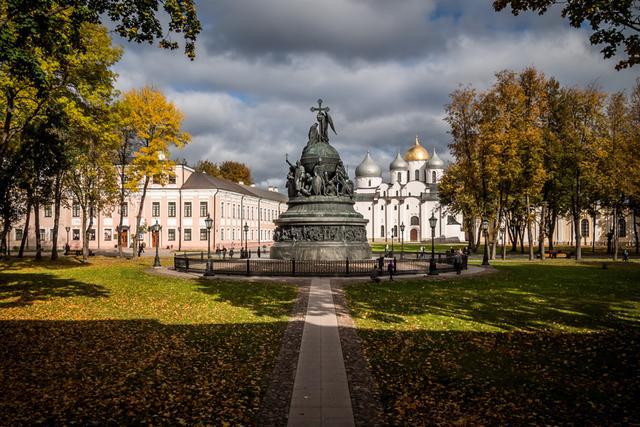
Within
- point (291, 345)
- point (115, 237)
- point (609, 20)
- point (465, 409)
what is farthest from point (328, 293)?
point (115, 237)

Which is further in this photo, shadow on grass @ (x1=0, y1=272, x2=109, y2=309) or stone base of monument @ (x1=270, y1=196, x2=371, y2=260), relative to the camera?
stone base of monument @ (x1=270, y1=196, x2=371, y2=260)

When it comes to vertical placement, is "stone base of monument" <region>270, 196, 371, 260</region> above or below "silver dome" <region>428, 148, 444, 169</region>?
below

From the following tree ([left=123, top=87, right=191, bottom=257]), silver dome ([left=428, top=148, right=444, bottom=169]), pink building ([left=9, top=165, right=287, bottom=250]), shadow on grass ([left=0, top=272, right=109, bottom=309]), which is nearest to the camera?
shadow on grass ([left=0, top=272, right=109, bottom=309])

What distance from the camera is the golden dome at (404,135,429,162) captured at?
110312 millimetres

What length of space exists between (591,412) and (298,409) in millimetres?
4428

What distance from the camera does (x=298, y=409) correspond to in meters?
6.64

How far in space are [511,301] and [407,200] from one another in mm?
85912

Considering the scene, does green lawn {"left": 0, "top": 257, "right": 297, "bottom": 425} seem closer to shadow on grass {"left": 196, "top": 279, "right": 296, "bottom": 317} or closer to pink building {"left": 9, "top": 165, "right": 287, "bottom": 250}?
shadow on grass {"left": 196, "top": 279, "right": 296, "bottom": 317}

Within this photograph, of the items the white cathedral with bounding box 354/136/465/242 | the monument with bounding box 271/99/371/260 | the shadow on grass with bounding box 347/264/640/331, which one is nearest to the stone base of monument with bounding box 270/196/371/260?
the monument with bounding box 271/99/371/260

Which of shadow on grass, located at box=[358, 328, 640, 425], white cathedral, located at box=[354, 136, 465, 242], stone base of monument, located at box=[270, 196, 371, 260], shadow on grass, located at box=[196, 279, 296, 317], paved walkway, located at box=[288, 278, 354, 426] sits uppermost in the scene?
white cathedral, located at box=[354, 136, 465, 242]

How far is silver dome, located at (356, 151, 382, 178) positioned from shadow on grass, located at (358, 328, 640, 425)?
10253cm

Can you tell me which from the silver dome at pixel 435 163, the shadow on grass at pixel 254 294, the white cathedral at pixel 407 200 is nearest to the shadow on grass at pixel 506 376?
the shadow on grass at pixel 254 294

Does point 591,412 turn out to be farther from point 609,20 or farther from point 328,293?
point 328,293

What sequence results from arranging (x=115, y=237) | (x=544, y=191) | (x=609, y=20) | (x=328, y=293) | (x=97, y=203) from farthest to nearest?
1. (x=115, y=237)
2. (x=544, y=191)
3. (x=97, y=203)
4. (x=328, y=293)
5. (x=609, y=20)
